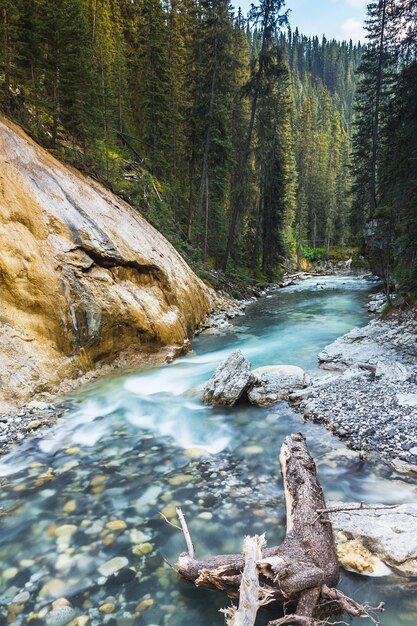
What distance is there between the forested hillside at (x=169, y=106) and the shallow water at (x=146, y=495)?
8753mm

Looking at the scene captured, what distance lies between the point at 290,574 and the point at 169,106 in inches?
999

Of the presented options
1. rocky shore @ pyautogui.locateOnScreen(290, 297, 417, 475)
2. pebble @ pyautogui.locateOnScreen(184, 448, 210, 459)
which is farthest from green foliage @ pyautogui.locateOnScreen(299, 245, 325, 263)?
pebble @ pyautogui.locateOnScreen(184, 448, 210, 459)

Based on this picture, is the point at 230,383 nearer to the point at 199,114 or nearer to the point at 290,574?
the point at 290,574

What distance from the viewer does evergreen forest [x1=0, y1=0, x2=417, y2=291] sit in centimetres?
1120

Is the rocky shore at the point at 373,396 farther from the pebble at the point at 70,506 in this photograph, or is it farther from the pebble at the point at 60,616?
the pebble at the point at 60,616

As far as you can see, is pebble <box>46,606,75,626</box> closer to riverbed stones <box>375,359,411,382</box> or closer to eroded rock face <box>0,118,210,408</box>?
eroded rock face <box>0,118,210,408</box>

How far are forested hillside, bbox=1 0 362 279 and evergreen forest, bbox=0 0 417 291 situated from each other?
84 millimetres

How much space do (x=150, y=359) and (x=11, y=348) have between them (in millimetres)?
3505

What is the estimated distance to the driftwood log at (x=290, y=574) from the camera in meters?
2.48

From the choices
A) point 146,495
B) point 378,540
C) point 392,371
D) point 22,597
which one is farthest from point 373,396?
point 22,597

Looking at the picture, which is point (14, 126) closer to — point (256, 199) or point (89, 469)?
point (89, 469)

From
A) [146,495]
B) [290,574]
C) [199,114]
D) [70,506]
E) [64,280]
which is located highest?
[199,114]

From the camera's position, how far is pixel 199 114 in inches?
835

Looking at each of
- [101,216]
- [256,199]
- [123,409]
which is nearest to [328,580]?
[123,409]
